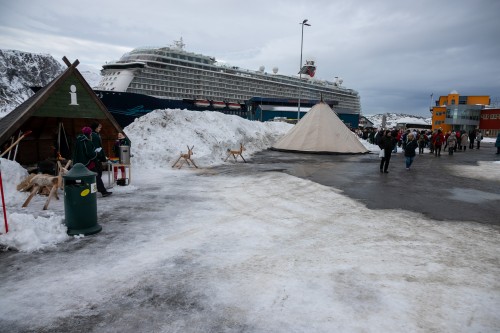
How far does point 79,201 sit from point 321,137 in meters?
17.4

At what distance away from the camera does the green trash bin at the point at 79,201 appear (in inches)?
191

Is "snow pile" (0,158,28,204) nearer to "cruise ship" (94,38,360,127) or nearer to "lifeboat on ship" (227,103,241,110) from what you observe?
"cruise ship" (94,38,360,127)

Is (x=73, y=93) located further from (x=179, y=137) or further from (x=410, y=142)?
(x=410, y=142)

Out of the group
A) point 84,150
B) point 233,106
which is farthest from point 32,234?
point 233,106

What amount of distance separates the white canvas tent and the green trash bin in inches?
653

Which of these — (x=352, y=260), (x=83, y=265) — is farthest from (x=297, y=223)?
(x=83, y=265)

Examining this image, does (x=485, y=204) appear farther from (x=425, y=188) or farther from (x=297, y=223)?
(x=297, y=223)

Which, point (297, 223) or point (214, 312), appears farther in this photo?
point (297, 223)

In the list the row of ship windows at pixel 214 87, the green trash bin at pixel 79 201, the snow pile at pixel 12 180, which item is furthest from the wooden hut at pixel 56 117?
the row of ship windows at pixel 214 87

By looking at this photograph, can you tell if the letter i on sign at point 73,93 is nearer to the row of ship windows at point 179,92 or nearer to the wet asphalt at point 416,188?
the wet asphalt at point 416,188

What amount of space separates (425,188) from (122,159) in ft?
30.4

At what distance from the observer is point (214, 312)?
2994mm

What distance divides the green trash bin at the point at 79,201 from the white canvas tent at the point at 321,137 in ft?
54.4

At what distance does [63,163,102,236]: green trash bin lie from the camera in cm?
486
